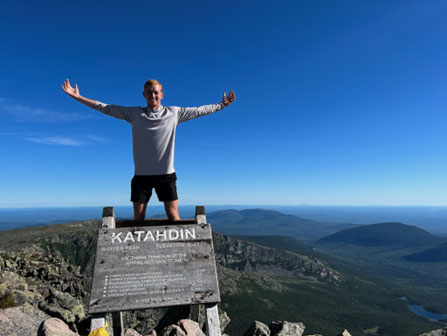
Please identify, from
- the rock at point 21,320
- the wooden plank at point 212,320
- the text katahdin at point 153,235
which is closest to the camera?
the wooden plank at point 212,320

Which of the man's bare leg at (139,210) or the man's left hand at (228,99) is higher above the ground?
the man's left hand at (228,99)

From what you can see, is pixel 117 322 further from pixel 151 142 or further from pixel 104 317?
pixel 151 142

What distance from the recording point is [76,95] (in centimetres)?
783

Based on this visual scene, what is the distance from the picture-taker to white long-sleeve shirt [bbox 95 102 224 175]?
25.6 ft

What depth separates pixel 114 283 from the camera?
5.70 m

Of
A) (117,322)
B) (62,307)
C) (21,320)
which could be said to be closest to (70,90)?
(117,322)

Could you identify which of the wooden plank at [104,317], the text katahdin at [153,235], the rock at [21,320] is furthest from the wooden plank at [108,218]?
the rock at [21,320]

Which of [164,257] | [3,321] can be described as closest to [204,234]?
[164,257]

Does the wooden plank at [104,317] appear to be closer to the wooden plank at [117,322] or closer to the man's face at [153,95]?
the wooden plank at [117,322]

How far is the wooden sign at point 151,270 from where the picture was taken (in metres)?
5.60

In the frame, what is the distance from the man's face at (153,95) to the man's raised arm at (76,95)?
150 centimetres

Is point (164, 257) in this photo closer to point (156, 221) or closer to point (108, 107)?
point (156, 221)

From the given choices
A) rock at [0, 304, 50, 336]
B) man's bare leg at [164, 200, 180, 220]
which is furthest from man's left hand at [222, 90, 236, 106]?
rock at [0, 304, 50, 336]

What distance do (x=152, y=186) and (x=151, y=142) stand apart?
1.33m
